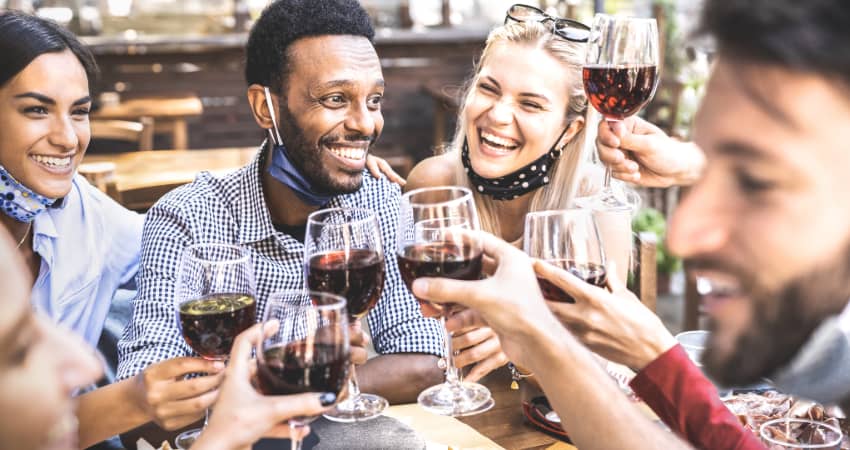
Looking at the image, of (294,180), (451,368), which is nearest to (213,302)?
(451,368)

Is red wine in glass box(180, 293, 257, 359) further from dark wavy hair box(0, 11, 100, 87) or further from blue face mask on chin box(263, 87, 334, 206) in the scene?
dark wavy hair box(0, 11, 100, 87)

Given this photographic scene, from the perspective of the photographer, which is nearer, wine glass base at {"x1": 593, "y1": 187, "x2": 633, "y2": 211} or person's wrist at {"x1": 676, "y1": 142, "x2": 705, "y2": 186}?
wine glass base at {"x1": 593, "y1": 187, "x2": 633, "y2": 211}

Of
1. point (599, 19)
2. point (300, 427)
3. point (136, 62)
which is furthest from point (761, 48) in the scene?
point (136, 62)

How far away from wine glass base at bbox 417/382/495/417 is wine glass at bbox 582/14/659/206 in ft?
2.44

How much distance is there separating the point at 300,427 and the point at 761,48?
783 millimetres

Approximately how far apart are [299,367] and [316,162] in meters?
1.08

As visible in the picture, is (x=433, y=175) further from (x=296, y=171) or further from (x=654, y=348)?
(x=654, y=348)

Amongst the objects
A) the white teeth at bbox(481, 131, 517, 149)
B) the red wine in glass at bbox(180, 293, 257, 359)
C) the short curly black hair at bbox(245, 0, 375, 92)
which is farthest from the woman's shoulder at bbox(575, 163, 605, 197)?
the red wine in glass at bbox(180, 293, 257, 359)

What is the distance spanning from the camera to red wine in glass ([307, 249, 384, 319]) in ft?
4.67

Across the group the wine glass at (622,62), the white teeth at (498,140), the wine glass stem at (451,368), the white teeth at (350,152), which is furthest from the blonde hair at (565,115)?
the wine glass stem at (451,368)

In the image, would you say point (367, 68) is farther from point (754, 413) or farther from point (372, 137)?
point (754, 413)

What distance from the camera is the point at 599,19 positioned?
1885 millimetres

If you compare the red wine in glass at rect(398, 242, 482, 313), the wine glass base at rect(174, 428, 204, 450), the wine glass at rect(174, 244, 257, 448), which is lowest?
the wine glass base at rect(174, 428, 204, 450)

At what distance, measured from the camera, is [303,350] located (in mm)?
1167
